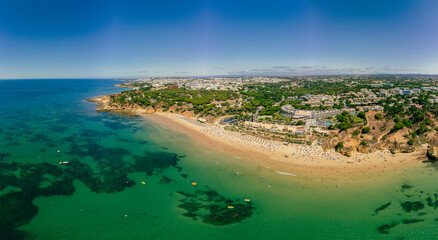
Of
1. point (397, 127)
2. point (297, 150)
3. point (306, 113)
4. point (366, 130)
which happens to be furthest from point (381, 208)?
point (306, 113)

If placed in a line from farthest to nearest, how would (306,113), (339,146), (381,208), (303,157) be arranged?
(306,113) → (339,146) → (303,157) → (381,208)

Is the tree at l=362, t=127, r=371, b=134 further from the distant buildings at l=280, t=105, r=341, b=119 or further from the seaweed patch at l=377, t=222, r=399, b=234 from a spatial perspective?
the seaweed patch at l=377, t=222, r=399, b=234

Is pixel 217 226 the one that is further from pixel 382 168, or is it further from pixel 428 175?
pixel 428 175

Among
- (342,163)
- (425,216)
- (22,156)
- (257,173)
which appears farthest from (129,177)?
(425,216)

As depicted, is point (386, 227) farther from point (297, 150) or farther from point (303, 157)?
point (297, 150)

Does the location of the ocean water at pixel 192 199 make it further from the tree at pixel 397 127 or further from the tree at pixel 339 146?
the tree at pixel 397 127

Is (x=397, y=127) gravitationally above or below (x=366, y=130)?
above

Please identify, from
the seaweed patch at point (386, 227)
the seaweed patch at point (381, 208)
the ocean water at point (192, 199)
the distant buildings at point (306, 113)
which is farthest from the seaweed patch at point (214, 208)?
the distant buildings at point (306, 113)
